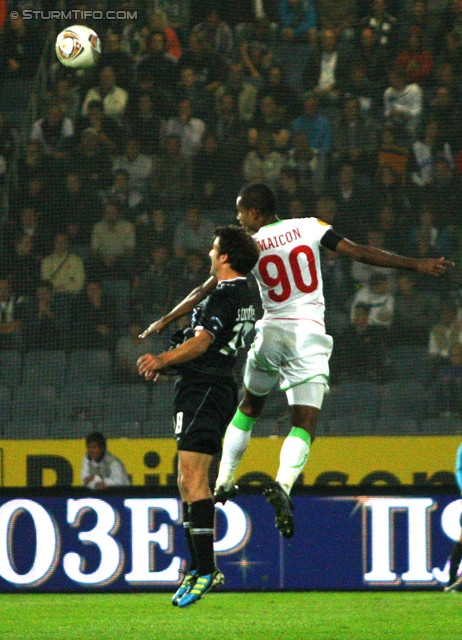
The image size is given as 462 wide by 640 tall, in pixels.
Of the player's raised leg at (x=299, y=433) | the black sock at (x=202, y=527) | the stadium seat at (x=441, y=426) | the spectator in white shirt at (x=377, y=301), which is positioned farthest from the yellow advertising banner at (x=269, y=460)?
the black sock at (x=202, y=527)

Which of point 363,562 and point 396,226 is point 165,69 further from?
point 363,562

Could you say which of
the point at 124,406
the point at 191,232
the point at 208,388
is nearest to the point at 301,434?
the point at 208,388

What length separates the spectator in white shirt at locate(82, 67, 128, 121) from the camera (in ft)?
29.2

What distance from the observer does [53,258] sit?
8406mm

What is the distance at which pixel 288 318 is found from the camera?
532 centimetres

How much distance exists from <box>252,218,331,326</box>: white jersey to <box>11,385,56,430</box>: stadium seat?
3.20 m

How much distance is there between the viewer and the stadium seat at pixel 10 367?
8133 millimetres

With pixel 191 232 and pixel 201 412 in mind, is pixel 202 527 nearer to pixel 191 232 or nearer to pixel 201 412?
pixel 201 412

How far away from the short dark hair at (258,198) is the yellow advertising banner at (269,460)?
2.86 metres

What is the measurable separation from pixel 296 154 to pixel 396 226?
0.95 metres

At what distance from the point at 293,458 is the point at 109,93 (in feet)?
15.2

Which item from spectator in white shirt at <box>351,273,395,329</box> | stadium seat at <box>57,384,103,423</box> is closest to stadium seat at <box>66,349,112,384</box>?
stadium seat at <box>57,384,103,423</box>

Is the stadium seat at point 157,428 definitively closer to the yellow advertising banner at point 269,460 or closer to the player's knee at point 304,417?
the yellow advertising banner at point 269,460

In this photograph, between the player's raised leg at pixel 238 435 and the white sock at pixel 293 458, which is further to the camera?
the player's raised leg at pixel 238 435
